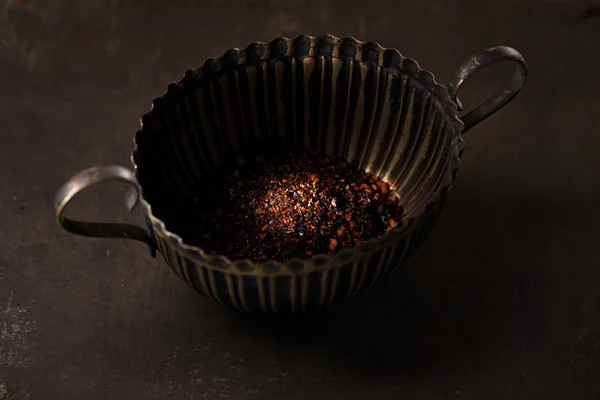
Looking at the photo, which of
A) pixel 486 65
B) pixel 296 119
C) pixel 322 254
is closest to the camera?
pixel 322 254

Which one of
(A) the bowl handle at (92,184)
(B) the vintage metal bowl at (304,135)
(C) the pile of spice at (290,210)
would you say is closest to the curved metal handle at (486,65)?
(B) the vintage metal bowl at (304,135)

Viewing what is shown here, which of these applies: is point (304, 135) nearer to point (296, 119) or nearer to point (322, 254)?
point (296, 119)

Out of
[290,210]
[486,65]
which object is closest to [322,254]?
[290,210]

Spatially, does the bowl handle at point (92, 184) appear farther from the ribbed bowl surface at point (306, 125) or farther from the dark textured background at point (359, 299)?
the dark textured background at point (359, 299)

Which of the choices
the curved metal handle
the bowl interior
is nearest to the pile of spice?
the bowl interior

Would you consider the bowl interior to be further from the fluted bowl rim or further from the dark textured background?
the dark textured background

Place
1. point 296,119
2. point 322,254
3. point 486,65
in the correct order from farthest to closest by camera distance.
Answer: point 296,119 < point 486,65 < point 322,254

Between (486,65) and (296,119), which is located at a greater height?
(486,65)
